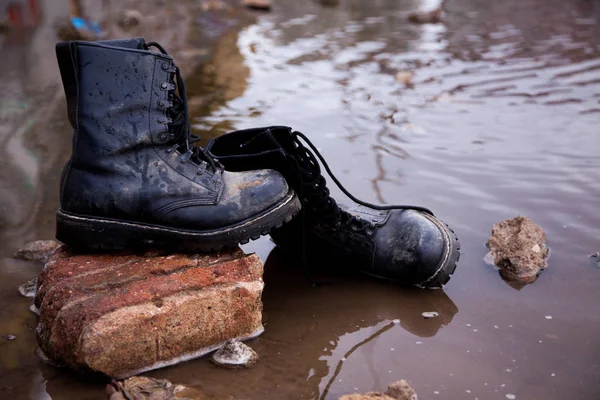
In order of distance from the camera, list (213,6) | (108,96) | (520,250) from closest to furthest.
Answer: (108,96), (520,250), (213,6)

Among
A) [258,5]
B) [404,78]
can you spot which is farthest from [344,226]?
[258,5]

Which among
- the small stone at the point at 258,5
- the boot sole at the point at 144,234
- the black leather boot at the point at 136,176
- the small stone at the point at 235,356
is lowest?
the small stone at the point at 235,356

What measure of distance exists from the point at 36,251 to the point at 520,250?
2.00 meters

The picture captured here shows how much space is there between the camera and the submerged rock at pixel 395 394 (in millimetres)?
1717

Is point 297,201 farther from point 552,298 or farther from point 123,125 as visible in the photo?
point 552,298

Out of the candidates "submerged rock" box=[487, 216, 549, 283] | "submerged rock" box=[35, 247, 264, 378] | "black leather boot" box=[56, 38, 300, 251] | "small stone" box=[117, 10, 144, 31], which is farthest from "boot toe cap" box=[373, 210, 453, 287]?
"small stone" box=[117, 10, 144, 31]

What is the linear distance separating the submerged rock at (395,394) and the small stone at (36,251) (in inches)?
60.6

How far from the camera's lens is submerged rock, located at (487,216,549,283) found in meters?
2.53

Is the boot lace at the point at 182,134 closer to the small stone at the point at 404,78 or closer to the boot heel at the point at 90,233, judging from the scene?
the boot heel at the point at 90,233

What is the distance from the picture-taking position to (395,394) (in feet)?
5.79

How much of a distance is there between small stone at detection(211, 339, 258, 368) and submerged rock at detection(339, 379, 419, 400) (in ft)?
1.17

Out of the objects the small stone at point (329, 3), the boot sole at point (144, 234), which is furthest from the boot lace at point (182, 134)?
the small stone at point (329, 3)

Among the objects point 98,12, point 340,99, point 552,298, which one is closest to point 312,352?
point 552,298

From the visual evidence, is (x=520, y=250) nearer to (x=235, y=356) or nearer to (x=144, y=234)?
(x=235, y=356)
